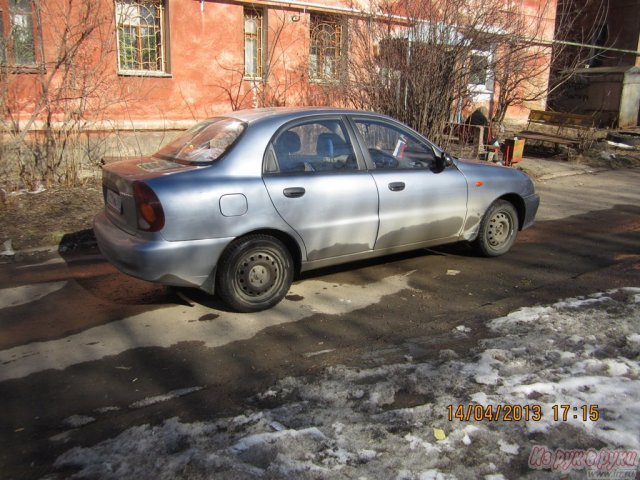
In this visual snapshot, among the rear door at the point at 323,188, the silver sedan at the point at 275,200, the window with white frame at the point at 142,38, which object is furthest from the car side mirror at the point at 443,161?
the window with white frame at the point at 142,38

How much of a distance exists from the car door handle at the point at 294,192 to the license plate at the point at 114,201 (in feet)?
4.49

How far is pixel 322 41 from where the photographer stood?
13.8 metres

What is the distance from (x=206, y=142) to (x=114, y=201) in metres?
0.94

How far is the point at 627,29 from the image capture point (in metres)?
22.7

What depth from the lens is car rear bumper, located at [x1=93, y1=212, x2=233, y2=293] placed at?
4328 millimetres

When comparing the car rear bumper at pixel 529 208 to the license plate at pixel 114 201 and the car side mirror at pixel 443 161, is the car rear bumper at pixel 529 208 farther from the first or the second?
the license plate at pixel 114 201

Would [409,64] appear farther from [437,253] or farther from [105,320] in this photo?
[105,320]

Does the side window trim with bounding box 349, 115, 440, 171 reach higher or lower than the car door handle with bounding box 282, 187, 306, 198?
higher

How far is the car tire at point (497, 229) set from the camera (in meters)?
6.22

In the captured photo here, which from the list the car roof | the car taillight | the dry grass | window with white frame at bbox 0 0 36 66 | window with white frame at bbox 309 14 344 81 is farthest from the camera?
window with white frame at bbox 309 14 344 81

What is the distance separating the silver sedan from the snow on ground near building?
1344mm

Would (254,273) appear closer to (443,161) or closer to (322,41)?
(443,161)

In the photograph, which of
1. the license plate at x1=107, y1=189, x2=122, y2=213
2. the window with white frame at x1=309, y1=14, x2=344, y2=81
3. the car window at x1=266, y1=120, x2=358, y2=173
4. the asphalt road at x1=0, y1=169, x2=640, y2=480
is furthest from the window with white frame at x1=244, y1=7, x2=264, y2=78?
the license plate at x1=107, y1=189, x2=122, y2=213

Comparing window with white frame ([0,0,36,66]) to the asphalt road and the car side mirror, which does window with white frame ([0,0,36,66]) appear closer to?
the asphalt road
